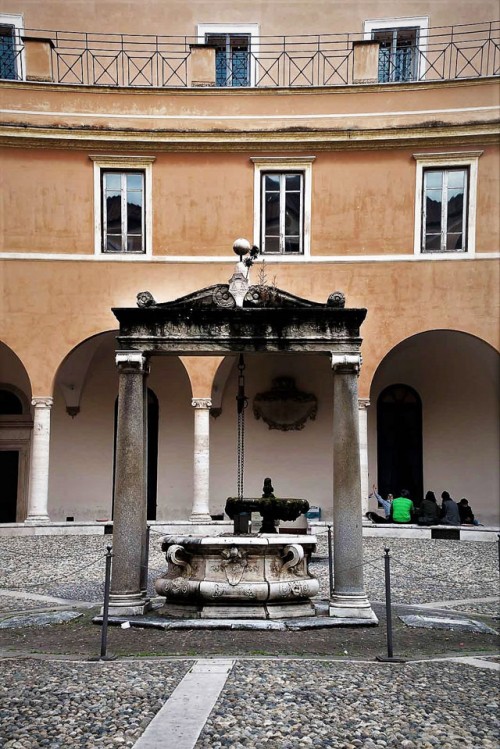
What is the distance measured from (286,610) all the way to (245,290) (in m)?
3.07

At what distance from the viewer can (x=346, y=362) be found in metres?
9.50

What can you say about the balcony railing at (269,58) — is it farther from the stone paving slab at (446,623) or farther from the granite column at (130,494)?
the stone paving slab at (446,623)

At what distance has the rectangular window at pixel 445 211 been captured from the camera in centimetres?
1945

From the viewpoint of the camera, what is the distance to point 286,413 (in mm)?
21781

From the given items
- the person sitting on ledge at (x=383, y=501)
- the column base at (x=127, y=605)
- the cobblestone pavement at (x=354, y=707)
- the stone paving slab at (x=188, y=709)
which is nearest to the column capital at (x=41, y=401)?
the person sitting on ledge at (x=383, y=501)

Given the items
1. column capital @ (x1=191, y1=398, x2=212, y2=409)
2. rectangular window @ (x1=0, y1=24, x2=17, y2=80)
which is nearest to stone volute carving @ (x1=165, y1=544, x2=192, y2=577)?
column capital @ (x1=191, y1=398, x2=212, y2=409)

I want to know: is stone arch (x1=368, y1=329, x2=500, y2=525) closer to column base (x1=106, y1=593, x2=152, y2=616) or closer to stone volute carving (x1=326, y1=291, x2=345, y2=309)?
stone volute carving (x1=326, y1=291, x2=345, y2=309)

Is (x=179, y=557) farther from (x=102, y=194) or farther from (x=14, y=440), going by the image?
(x=14, y=440)

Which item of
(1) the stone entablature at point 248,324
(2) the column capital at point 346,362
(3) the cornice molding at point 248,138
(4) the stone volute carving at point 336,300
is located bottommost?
(2) the column capital at point 346,362

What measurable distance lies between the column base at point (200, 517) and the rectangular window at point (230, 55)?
31.3ft

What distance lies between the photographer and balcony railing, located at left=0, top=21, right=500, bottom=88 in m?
20.9

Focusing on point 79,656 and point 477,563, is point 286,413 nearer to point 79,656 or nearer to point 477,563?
point 477,563

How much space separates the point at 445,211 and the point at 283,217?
3224 mm

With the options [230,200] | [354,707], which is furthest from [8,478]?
[354,707]
